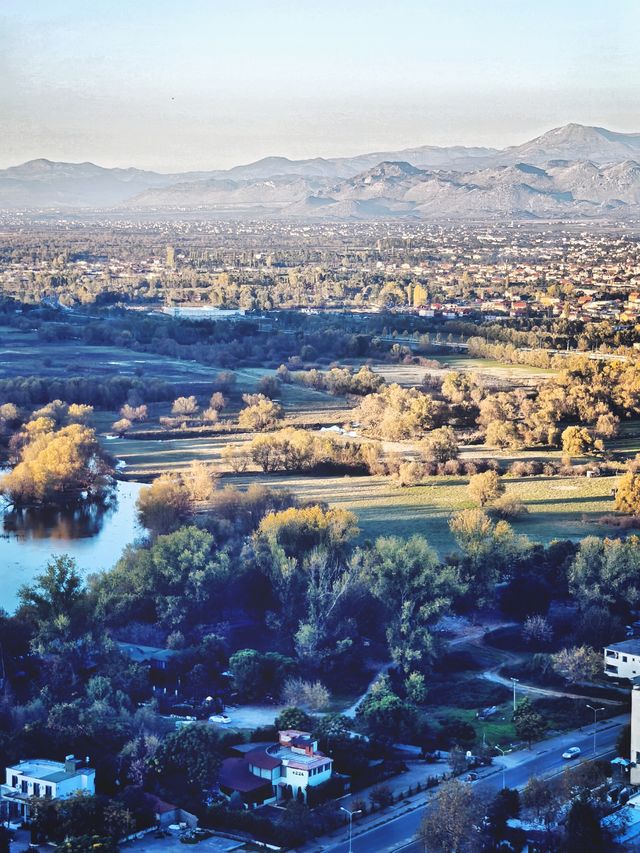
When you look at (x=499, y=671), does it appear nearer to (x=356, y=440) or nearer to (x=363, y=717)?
(x=363, y=717)

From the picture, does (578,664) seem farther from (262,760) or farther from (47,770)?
(47,770)

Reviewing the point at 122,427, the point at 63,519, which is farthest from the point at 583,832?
the point at 122,427

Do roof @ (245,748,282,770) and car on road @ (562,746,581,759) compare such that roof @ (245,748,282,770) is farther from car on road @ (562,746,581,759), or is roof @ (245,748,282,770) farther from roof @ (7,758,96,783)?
car on road @ (562,746,581,759)

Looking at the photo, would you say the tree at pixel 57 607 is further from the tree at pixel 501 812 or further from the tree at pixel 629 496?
the tree at pixel 629 496

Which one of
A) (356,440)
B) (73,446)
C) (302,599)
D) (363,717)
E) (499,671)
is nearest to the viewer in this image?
(363,717)

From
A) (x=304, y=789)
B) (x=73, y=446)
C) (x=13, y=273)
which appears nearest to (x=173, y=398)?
(x=73, y=446)

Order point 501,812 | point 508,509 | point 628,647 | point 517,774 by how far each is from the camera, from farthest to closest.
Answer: point 508,509 → point 628,647 → point 517,774 → point 501,812
